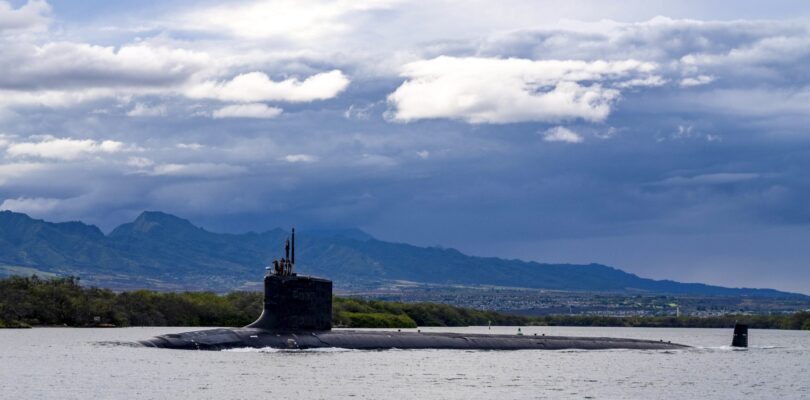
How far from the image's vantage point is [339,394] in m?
51.7

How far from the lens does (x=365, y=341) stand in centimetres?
7550

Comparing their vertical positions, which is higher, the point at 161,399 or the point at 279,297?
the point at 279,297

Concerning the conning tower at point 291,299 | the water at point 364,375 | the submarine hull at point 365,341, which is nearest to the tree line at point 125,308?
the water at point 364,375

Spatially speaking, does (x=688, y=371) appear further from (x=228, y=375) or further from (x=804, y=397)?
(x=228, y=375)

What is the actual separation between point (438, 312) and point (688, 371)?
107874 millimetres

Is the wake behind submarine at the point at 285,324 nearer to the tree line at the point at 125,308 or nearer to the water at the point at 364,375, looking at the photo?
the water at the point at 364,375

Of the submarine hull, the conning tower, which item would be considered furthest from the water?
the conning tower

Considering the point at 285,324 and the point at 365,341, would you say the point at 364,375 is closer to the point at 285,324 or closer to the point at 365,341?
the point at 285,324

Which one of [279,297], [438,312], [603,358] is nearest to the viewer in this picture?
[279,297]

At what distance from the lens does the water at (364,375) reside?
52031mm

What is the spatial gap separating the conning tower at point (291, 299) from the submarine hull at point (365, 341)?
1.84 ft

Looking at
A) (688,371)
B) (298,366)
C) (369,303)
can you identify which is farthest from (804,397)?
(369,303)

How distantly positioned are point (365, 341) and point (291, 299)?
8978 millimetres

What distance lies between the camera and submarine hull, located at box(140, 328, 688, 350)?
6769cm
